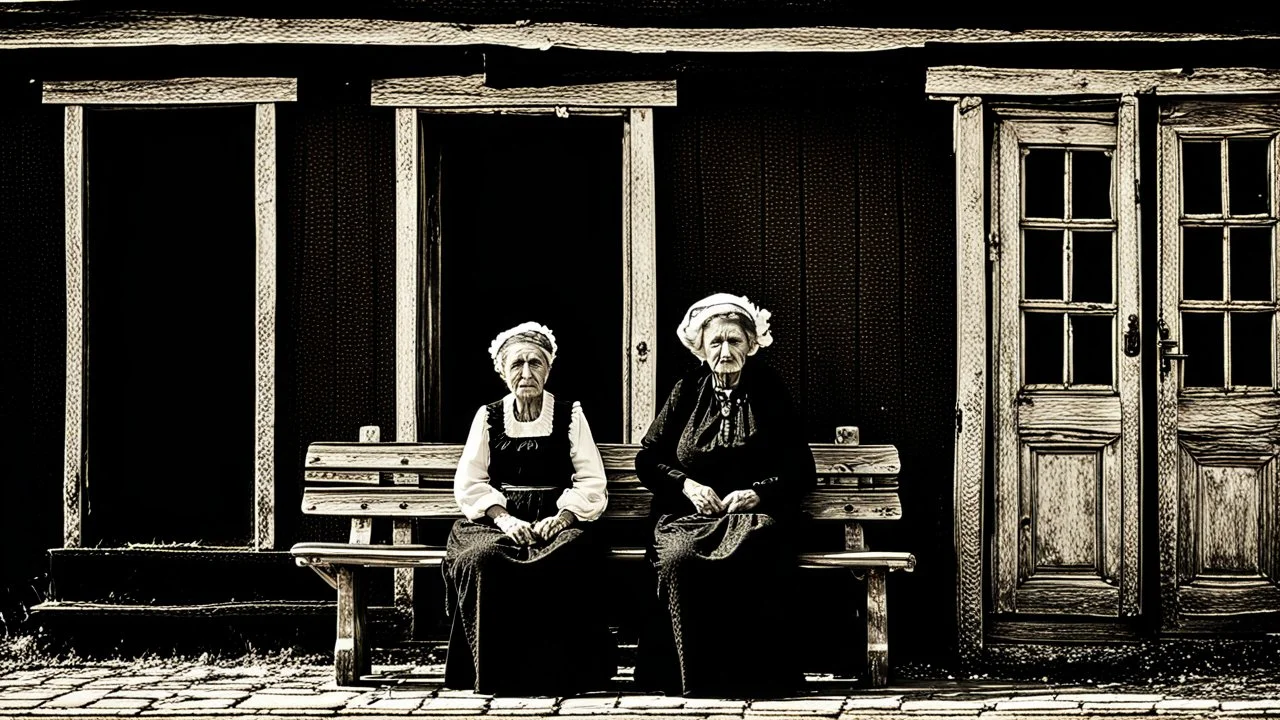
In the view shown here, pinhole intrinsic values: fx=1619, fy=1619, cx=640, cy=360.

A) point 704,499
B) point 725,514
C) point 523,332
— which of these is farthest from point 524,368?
point 725,514

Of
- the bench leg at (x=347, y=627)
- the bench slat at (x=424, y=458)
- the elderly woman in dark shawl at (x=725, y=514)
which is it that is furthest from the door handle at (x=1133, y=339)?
the bench leg at (x=347, y=627)

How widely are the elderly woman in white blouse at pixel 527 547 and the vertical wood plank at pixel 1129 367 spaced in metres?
2.36

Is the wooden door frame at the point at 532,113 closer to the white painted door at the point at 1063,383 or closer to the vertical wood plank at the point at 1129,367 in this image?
the white painted door at the point at 1063,383

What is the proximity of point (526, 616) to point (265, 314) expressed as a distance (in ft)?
6.60

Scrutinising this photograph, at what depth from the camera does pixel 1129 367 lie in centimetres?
717

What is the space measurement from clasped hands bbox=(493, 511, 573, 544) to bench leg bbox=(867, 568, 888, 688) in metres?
1.26

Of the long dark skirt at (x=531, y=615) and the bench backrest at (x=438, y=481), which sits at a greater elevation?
the bench backrest at (x=438, y=481)

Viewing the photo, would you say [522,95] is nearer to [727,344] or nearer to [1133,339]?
[727,344]

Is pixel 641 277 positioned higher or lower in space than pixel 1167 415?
higher

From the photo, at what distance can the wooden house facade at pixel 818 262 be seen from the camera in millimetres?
7176

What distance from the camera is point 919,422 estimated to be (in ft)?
23.9

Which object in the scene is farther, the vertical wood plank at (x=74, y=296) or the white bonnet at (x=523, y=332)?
the vertical wood plank at (x=74, y=296)

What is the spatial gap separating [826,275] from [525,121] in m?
1.59

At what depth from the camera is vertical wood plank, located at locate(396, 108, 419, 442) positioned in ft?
23.9
